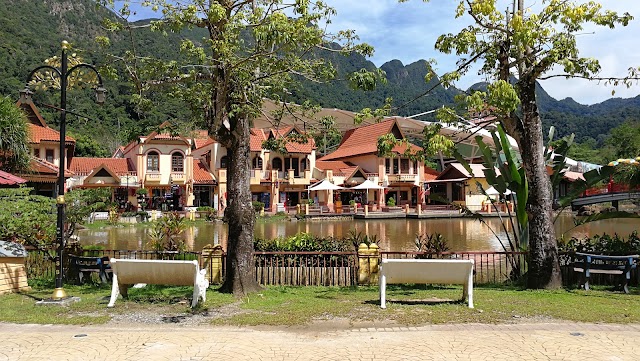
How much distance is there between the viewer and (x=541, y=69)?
890 cm

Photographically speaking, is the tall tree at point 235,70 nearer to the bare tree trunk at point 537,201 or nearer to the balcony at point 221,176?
the bare tree trunk at point 537,201

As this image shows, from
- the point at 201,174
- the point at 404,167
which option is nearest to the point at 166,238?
the point at 201,174

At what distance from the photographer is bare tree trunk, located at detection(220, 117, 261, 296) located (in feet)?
28.1

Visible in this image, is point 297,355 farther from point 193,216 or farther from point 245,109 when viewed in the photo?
point 193,216

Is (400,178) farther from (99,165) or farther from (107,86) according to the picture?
(107,86)

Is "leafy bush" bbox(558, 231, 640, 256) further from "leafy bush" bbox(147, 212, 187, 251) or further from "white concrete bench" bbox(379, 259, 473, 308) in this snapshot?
"leafy bush" bbox(147, 212, 187, 251)

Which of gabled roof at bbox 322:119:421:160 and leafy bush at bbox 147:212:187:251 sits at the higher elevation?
gabled roof at bbox 322:119:421:160

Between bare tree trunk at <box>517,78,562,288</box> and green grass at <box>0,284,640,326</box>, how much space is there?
1.26 ft

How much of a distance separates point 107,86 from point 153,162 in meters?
22.8

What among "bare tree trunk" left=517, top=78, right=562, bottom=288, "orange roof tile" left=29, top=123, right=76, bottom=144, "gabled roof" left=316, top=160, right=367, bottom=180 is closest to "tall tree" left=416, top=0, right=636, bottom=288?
"bare tree trunk" left=517, top=78, right=562, bottom=288

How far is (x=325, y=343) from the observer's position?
5809 millimetres

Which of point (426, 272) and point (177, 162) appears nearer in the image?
point (426, 272)

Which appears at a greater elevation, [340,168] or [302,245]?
[340,168]

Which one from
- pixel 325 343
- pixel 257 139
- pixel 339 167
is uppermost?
pixel 257 139
